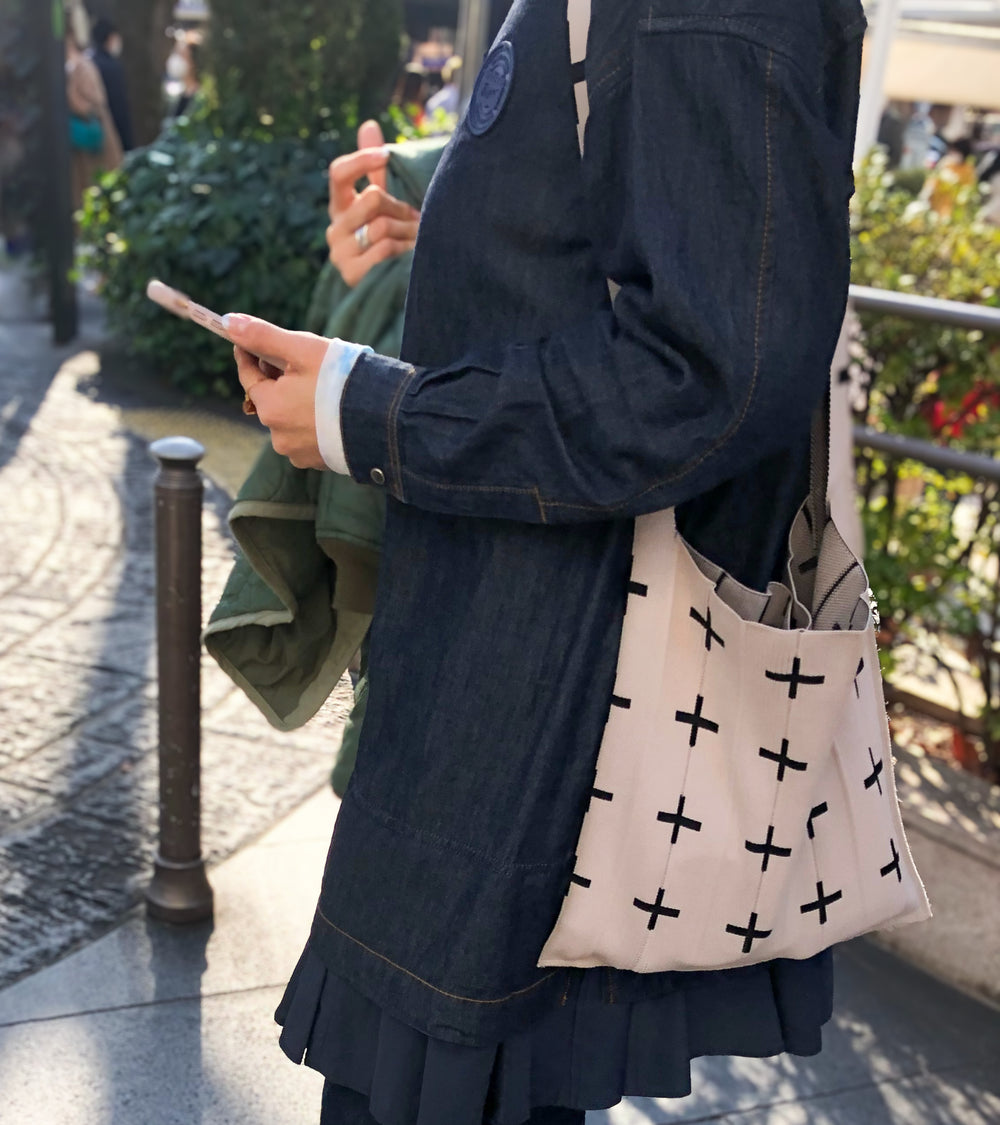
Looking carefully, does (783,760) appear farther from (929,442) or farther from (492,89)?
(929,442)

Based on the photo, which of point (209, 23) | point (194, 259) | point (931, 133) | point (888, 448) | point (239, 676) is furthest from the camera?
point (931, 133)

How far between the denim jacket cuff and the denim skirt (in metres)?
0.51

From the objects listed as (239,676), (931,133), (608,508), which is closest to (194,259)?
(239,676)

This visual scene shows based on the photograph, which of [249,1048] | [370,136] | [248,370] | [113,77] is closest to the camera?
[248,370]

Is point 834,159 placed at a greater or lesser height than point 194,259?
greater

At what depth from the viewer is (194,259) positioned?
7.02 metres

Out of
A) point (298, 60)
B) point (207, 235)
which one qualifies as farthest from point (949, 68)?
point (207, 235)

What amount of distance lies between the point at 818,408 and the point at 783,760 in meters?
0.35

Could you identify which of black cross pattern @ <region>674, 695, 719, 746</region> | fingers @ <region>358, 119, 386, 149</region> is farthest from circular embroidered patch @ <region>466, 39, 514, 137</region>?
fingers @ <region>358, 119, 386, 149</region>

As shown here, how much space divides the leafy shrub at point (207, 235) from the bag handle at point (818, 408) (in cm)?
558

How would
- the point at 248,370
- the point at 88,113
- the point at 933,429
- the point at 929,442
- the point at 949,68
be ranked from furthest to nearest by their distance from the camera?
the point at 88,113
the point at 949,68
the point at 933,429
the point at 929,442
the point at 248,370

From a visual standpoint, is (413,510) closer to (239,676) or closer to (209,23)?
(239,676)

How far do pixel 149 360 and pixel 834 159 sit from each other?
24.5ft

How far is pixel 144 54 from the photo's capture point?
11.2 meters
